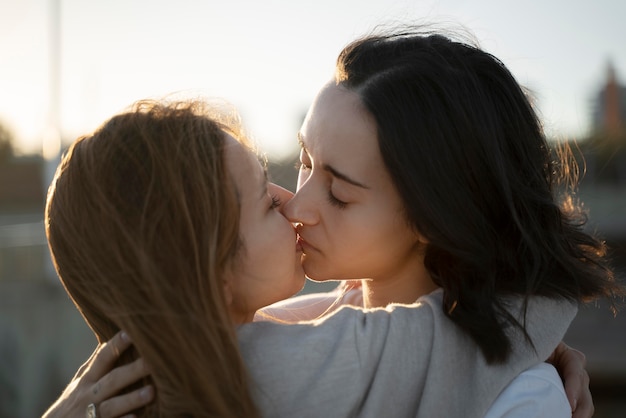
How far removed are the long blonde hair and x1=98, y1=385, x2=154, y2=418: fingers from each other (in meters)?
0.03

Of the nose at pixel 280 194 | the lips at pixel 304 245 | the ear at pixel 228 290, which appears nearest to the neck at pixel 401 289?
the lips at pixel 304 245

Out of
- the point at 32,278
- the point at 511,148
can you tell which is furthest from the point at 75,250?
the point at 32,278

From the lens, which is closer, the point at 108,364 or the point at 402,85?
the point at 108,364

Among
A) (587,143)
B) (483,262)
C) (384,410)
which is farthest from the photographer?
(587,143)

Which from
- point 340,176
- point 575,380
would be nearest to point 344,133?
point 340,176

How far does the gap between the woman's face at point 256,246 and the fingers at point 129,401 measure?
0.32 meters

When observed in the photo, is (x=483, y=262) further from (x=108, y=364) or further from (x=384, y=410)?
(x=108, y=364)

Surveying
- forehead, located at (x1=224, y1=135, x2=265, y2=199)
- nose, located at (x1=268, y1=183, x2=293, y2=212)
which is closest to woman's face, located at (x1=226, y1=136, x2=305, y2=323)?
forehead, located at (x1=224, y1=135, x2=265, y2=199)

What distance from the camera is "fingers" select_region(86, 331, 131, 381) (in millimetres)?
2109

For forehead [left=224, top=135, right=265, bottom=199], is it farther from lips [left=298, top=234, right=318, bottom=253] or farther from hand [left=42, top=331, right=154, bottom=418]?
hand [left=42, top=331, right=154, bottom=418]

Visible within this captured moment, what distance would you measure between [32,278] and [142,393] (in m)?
9.65

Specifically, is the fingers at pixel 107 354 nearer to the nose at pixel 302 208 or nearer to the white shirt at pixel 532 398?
the nose at pixel 302 208

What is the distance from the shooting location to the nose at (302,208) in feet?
8.08

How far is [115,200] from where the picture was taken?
2039 mm
